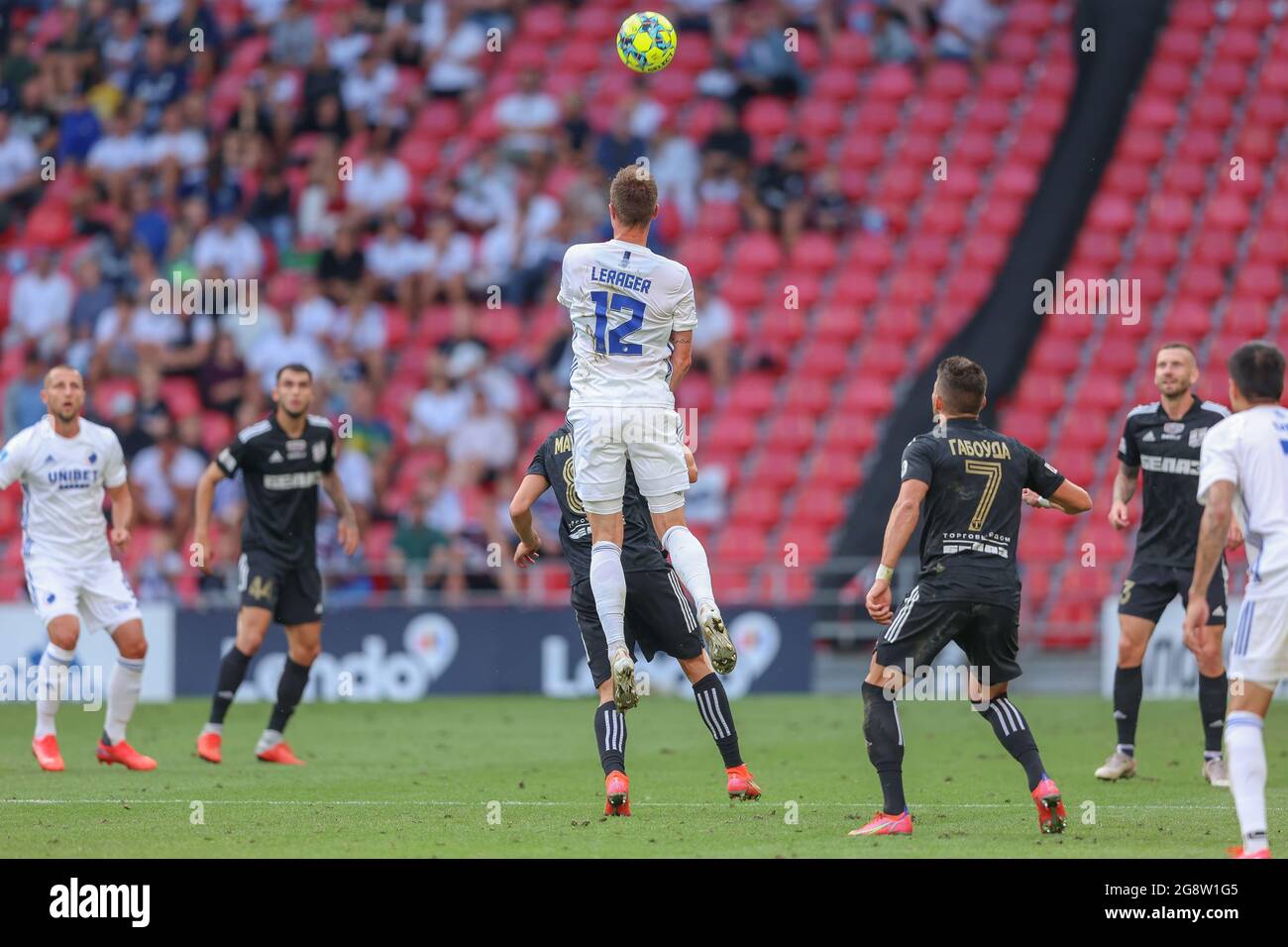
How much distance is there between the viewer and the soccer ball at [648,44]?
11.3 meters

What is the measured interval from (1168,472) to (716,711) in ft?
12.2

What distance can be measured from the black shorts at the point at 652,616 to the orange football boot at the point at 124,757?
153 inches

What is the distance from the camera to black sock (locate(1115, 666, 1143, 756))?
11.3 metres

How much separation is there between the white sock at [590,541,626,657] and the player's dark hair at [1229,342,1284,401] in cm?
297

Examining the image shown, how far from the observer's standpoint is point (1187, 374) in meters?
11.2

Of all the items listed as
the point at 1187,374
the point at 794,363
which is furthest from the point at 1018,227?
the point at 1187,374

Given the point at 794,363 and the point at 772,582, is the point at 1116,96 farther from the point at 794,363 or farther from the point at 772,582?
the point at 772,582

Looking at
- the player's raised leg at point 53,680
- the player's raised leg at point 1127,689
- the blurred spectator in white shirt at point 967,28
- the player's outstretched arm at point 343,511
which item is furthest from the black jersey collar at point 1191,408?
the blurred spectator in white shirt at point 967,28

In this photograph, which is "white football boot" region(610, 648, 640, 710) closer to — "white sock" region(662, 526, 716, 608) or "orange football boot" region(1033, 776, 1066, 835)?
"white sock" region(662, 526, 716, 608)

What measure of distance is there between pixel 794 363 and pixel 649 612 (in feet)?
41.4

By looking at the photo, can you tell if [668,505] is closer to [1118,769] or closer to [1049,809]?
[1049,809]

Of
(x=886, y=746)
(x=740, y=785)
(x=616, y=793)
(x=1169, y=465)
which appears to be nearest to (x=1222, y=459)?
(x=886, y=746)

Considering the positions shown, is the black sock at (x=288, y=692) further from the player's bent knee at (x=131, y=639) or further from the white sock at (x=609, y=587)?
the white sock at (x=609, y=587)

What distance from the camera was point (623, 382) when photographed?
888 cm
